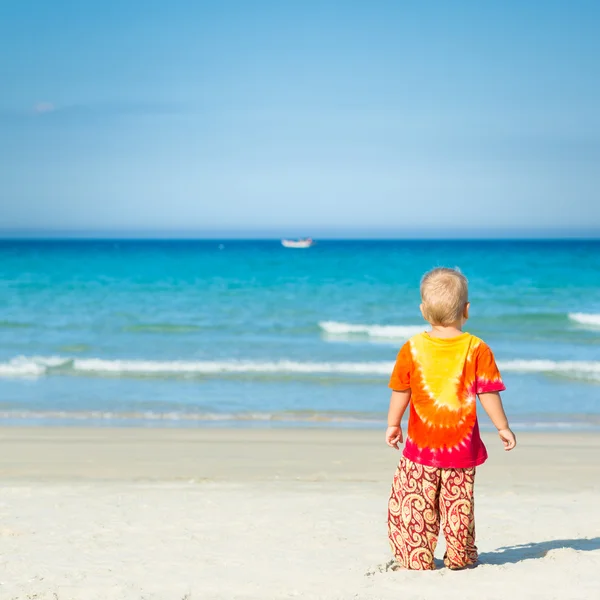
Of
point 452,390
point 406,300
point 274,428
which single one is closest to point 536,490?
point 452,390

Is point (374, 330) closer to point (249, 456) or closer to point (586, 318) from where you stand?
point (586, 318)

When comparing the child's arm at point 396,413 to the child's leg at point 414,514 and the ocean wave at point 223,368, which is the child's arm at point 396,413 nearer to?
the child's leg at point 414,514

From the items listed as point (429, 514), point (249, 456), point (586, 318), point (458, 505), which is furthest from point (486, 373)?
point (586, 318)

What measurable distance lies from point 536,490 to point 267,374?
746cm

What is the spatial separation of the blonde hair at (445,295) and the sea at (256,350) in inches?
224

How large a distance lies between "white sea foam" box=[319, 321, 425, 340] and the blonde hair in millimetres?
15779

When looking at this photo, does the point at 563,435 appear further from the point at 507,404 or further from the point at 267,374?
the point at 267,374

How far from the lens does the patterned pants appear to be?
3.56 metres

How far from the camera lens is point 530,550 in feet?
13.7

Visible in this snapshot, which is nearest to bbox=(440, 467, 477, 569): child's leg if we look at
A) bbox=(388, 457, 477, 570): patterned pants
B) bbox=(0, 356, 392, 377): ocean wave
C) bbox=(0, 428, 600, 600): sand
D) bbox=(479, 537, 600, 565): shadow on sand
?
bbox=(388, 457, 477, 570): patterned pants

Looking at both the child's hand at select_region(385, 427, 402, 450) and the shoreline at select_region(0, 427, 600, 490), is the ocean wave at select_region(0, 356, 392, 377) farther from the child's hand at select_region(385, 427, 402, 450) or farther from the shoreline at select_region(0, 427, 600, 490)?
the child's hand at select_region(385, 427, 402, 450)

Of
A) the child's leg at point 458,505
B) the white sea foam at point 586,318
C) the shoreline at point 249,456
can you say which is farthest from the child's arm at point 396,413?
the white sea foam at point 586,318

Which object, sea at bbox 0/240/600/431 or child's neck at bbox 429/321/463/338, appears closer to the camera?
child's neck at bbox 429/321/463/338

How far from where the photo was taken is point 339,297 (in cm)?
2884
